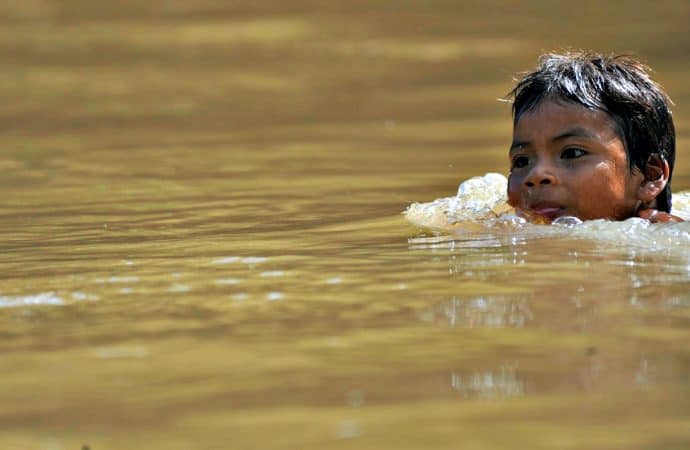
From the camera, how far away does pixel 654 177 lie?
6.07 meters

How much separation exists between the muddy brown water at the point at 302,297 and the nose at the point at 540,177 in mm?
519

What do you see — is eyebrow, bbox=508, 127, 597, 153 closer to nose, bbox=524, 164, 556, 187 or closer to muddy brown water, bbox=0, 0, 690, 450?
nose, bbox=524, 164, 556, 187

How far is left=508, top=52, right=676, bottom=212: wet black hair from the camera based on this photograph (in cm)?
593

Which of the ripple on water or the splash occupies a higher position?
the splash

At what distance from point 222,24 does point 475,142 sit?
5891mm

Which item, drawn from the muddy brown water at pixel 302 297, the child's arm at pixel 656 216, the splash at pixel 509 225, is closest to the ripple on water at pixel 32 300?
the muddy brown water at pixel 302 297

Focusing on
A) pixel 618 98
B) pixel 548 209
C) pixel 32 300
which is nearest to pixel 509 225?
pixel 548 209

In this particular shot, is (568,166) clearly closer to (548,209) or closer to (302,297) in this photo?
(548,209)

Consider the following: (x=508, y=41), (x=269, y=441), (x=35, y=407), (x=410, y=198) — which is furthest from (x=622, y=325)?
(x=508, y=41)

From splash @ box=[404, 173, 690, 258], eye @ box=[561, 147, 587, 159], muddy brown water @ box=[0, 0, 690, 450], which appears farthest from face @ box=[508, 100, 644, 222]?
muddy brown water @ box=[0, 0, 690, 450]

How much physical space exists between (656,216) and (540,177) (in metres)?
0.55

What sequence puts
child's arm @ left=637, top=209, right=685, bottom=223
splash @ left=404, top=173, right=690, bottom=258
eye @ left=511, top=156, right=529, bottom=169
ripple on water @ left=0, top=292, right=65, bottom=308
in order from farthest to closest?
eye @ left=511, top=156, right=529, bottom=169 < child's arm @ left=637, top=209, right=685, bottom=223 < splash @ left=404, top=173, right=690, bottom=258 < ripple on water @ left=0, top=292, right=65, bottom=308

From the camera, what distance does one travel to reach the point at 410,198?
6836 millimetres

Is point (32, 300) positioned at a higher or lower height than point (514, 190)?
lower
